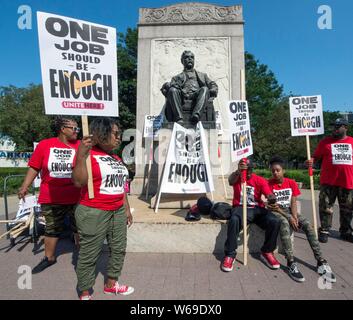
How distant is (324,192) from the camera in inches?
190

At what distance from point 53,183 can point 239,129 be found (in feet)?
8.46

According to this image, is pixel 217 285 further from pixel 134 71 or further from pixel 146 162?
pixel 134 71

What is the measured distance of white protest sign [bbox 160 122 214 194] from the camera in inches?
178

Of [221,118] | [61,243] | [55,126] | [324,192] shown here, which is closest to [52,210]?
[55,126]

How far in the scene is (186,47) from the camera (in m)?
8.74

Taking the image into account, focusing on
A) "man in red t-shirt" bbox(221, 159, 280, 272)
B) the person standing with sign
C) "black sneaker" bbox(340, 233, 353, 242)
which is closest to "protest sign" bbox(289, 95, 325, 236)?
"man in red t-shirt" bbox(221, 159, 280, 272)

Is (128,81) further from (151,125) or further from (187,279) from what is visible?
(187,279)

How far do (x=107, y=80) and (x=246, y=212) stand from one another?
2.37m

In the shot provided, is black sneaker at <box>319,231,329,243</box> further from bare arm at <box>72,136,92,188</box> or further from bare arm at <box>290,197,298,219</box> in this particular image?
bare arm at <box>72,136,92,188</box>

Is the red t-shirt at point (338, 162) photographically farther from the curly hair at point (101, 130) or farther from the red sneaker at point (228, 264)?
the curly hair at point (101, 130)

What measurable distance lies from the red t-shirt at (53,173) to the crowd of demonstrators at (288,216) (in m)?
2.68

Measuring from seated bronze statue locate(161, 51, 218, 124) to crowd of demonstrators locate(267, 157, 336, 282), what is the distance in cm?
217

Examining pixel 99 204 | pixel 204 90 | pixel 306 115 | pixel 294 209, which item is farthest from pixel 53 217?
pixel 306 115

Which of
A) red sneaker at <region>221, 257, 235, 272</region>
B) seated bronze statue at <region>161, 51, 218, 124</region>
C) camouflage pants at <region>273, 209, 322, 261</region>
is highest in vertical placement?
seated bronze statue at <region>161, 51, 218, 124</region>
